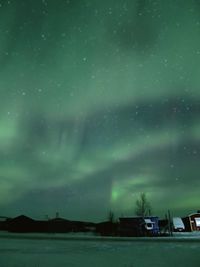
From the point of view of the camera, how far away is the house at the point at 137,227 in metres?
46.6

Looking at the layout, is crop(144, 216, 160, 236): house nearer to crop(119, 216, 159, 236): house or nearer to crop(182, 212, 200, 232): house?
crop(119, 216, 159, 236): house

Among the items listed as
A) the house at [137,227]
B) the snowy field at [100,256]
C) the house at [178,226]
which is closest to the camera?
the snowy field at [100,256]

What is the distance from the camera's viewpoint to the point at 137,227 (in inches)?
1863

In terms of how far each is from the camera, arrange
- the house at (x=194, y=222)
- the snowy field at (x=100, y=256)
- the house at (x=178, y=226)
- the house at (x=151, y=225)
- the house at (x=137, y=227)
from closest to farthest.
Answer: the snowy field at (x=100, y=256) < the house at (x=137, y=227) < the house at (x=151, y=225) < the house at (x=178, y=226) < the house at (x=194, y=222)

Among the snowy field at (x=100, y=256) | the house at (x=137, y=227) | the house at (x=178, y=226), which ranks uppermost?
the house at (x=178, y=226)

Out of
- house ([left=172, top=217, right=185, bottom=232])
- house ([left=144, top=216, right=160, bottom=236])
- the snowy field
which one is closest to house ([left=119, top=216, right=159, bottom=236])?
house ([left=144, top=216, right=160, bottom=236])

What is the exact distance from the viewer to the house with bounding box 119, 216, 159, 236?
46.6 m

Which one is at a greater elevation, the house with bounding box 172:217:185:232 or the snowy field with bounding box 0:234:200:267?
the house with bounding box 172:217:185:232

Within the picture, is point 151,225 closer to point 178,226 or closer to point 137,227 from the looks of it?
point 137,227

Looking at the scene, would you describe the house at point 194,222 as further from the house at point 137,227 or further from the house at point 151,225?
the house at point 137,227

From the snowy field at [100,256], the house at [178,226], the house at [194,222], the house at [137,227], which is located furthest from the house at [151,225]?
the snowy field at [100,256]

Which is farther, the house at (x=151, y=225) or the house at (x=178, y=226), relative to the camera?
the house at (x=178, y=226)

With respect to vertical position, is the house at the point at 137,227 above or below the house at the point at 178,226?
below

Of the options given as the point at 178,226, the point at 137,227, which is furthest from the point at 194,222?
the point at 137,227
